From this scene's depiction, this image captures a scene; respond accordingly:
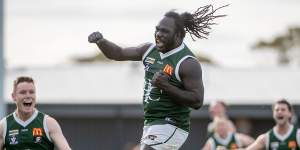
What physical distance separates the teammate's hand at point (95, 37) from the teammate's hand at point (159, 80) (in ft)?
3.15

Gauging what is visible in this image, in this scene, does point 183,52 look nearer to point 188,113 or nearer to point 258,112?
point 188,113

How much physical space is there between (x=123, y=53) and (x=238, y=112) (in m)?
24.9

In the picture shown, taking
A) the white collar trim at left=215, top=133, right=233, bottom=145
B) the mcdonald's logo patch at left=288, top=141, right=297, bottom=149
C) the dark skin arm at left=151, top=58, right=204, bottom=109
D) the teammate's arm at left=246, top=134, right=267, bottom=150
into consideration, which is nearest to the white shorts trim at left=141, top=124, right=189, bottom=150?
the dark skin arm at left=151, top=58, right=204, bottom=109

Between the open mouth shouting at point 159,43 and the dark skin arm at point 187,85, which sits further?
the open mouth shouting at point 159,43

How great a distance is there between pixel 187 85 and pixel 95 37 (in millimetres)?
1183

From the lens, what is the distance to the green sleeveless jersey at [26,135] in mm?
10625

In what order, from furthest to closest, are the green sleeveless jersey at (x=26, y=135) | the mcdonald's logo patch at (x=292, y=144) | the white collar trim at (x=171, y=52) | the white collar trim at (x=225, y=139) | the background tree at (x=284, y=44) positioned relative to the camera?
the background tree at (x=284, y=44) → the white collar trim at (x=225, y=139) → the mcdonald's logo patch at (x=292, y=144) → the green sleeveless jersey at (x=26, y=135) → the white collar trim at (x=171, y=52)

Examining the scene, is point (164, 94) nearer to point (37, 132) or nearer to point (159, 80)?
point (159, 80)

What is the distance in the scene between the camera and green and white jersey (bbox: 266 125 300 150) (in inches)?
564

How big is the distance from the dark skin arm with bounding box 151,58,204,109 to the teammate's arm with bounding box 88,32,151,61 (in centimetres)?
66

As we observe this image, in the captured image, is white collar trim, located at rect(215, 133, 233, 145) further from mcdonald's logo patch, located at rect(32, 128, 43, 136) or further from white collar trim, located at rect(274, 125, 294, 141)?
mcdonald's logo patch, located at rect(32, 128, 43, 136)

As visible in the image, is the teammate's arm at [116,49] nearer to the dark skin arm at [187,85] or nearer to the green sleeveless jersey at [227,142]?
the dark skin arm at [187,85]

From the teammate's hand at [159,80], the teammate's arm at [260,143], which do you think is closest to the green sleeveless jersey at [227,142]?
the teammate's arm at [260,143]

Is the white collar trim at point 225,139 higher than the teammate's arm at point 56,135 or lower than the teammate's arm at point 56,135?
lower
